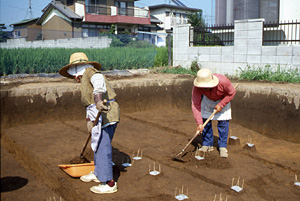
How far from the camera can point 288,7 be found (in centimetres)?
1209

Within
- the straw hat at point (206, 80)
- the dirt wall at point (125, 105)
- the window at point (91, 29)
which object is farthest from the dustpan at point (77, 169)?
the window at point (91, 29)

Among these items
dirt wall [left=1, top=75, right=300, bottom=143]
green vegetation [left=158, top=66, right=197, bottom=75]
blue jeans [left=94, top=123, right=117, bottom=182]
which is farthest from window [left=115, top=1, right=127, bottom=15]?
blue jeans [left=94, top=123, right=117, bottom=182]

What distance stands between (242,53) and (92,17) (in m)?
16.2

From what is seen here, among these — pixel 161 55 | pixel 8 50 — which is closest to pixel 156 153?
pixel 8 50

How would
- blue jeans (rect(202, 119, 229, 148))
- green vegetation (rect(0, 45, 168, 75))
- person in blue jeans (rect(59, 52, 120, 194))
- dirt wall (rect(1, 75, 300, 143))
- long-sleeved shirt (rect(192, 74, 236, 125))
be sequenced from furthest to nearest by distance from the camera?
green vegetation (rect(0, 45, 168, 75)) → dirt wall (rect(1, 75, 300, 143)) → blue jeans (rect(202, 119, 229, 148)) → long-sleeved shirt (rect(192, 74, 236, 125)) → person in blue jeans (rect(59, 52, 120, 194))

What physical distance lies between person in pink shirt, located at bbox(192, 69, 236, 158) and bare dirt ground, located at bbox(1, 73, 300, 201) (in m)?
0.32

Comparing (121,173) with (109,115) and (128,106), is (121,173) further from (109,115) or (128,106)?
(128,106)

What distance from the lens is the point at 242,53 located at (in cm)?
932

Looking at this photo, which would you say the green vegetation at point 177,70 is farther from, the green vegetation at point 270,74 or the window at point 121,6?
the window at point 121,6

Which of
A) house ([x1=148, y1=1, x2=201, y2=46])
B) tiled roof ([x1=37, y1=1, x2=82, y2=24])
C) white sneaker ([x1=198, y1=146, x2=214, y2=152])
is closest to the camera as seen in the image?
white sneaker ([x1=198, y1=146, x2=214, y2=152])

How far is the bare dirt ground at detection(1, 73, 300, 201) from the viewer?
12.2 feet

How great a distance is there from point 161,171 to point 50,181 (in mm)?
1467

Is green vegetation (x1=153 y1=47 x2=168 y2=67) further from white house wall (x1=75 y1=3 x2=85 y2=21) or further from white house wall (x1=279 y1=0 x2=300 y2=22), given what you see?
white house wall (x1=75 y1=3 x2=85 y2=21)

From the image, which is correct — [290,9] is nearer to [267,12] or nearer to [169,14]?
[267,12]
